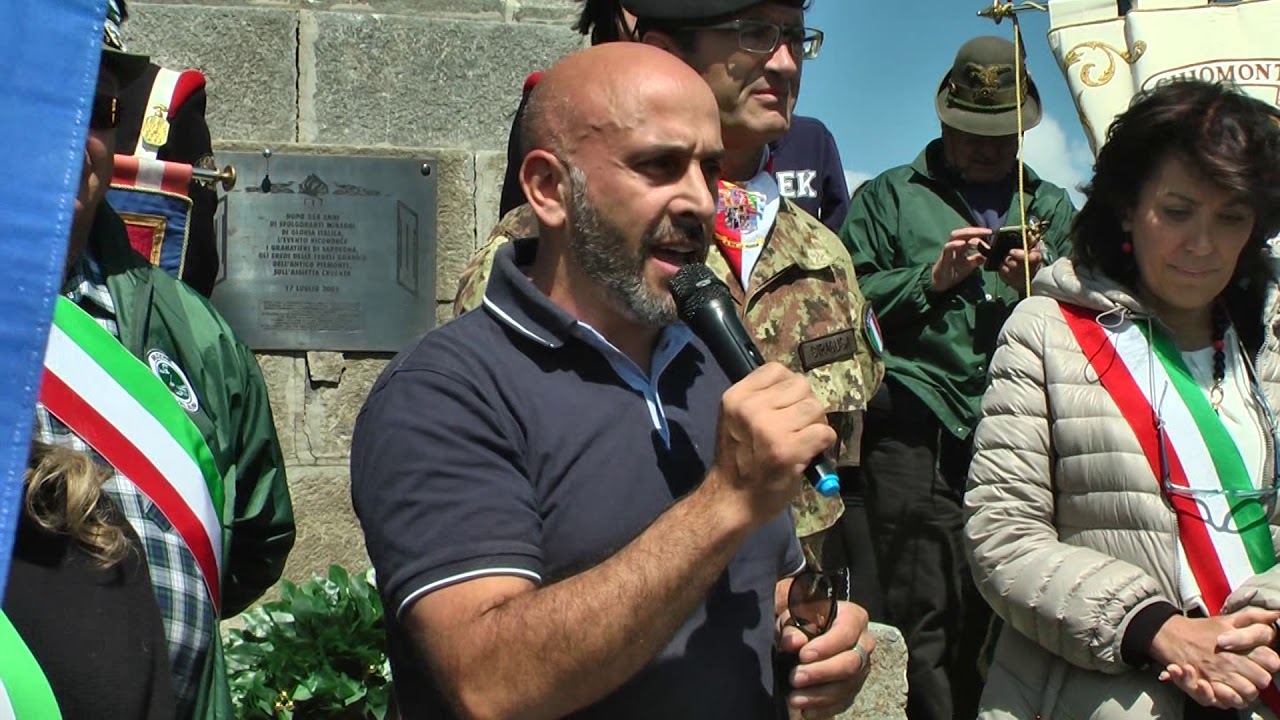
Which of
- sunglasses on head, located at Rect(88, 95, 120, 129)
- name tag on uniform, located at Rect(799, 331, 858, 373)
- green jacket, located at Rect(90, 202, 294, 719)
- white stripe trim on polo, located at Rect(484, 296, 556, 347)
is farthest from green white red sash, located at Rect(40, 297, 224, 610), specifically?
name tag on uniform, located at Rect(799, 331, 858, 373)

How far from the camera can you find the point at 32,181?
1.77m

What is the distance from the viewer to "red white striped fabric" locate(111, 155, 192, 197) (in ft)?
12.3

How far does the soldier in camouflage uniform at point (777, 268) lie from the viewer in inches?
137

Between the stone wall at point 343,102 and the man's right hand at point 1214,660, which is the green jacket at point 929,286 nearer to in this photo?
the stone wall at point 343,102

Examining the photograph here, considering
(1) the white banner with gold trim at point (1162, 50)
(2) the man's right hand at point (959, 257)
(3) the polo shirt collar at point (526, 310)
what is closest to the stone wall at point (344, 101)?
(2) the man's right hand at point (959, 257)

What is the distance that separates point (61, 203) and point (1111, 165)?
2.53 metres

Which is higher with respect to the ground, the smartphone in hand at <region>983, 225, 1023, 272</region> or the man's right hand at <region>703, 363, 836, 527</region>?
the smartphone in hand at <region>983, 225, 1023, 272</region>

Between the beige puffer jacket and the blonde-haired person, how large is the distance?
1832 mm

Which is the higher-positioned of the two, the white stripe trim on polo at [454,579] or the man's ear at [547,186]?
the man's ear at [547,186]

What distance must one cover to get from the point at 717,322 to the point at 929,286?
286 centimetres

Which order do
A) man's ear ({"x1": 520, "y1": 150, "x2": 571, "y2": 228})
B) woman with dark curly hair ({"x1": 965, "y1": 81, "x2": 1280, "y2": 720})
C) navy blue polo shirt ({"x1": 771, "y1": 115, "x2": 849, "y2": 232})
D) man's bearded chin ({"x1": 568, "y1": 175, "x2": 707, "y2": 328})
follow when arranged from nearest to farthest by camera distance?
1. man's bearded chin ({"x1": 568, "y1": 175, "x2": 707, "y2": 328})
2. man's ear ({"x1": 520, "y1": 150, "x2": 571, "y2": 228})
3. woman with dark curly hair ({"x1": 965, "y1": 81, "x2": 1280, "y2": 720})
4. navy blue polo shirt ({"x1": 771, "y1": 115, "x2": 849, "y2": 232})

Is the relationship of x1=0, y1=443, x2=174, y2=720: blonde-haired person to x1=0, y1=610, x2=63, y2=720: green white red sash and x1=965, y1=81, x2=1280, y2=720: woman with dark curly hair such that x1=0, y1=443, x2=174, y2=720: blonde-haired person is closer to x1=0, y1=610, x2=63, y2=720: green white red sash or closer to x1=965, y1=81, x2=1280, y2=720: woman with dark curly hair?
x1=0, y1=610, x2=63, y2=720: green white red sash

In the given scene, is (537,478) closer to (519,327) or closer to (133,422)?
(519,327)

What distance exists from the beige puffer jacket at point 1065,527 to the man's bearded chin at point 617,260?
4.14ft
